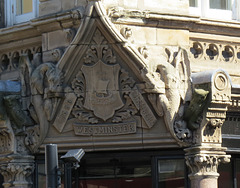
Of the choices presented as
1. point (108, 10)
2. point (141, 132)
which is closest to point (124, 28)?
point (108, 10)

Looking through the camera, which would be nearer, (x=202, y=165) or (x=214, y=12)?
(x=202, y=165)

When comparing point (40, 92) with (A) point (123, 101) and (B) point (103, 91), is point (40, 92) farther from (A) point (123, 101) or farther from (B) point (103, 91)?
(A) point (123, 101)

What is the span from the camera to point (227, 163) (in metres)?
19.7

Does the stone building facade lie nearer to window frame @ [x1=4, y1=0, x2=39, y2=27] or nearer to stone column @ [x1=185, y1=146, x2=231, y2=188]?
stone column @ [x1=185, y1=146, x2=231, y2=188]

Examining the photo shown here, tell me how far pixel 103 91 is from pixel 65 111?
2.53 ft

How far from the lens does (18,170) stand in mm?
19484

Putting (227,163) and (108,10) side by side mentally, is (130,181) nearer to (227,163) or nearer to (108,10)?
(227,163)

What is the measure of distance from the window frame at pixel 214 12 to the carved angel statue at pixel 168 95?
55.8 inches

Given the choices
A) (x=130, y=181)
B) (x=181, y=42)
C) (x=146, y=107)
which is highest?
(x=181, y=42)

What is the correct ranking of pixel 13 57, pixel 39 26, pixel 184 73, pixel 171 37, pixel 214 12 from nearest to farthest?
pixel 184 73
pixel 171 37
pixel 39 26
pixel 214 12
pixel 13 57

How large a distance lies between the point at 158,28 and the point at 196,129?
1.92 metres

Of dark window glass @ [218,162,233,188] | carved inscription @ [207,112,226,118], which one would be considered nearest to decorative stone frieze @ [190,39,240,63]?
carved inscription @ [207,112,226,118]

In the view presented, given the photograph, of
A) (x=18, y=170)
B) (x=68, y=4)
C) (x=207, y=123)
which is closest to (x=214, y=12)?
(x=207, y=123)

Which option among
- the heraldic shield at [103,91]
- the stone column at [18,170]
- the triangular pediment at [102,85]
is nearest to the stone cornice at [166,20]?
the triangular pediment at [102,85]
